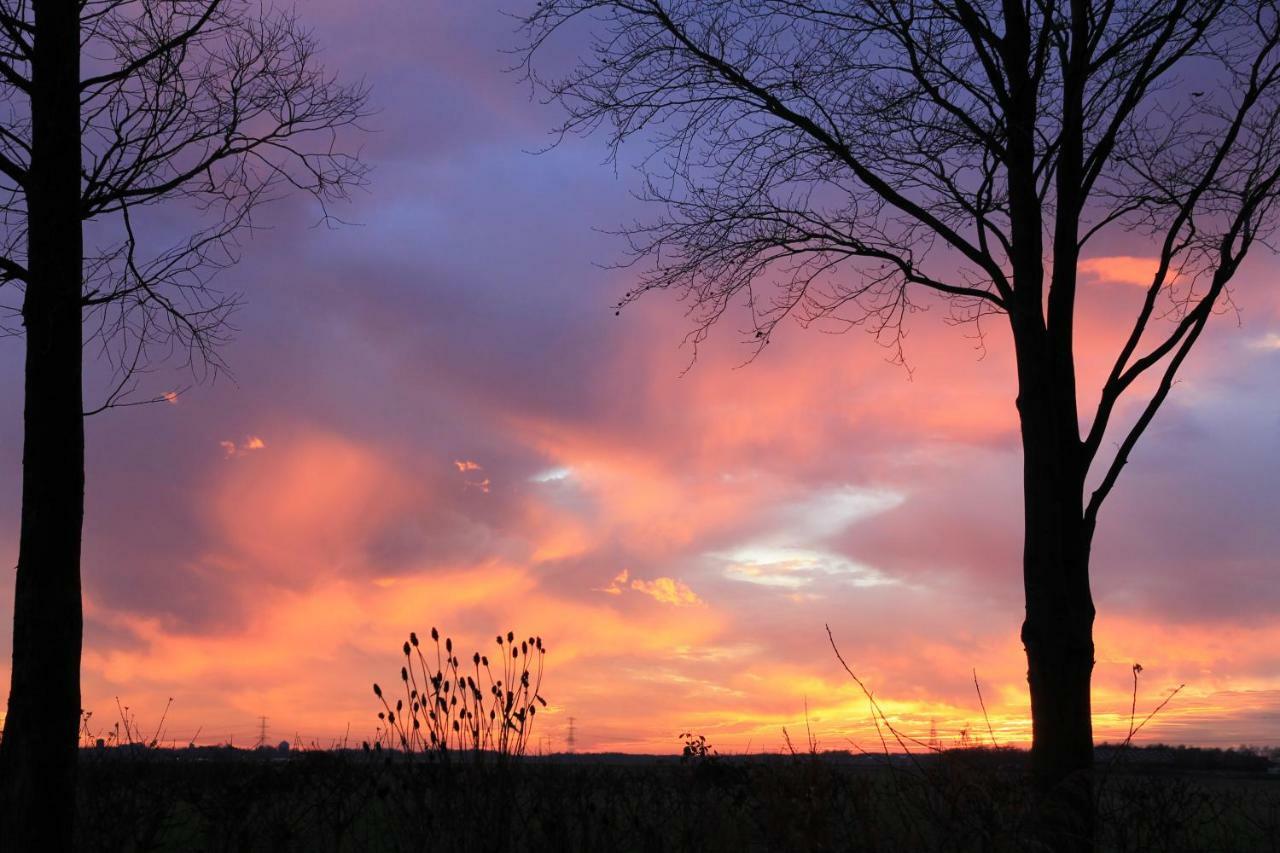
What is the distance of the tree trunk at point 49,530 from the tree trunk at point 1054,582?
6.54 metres

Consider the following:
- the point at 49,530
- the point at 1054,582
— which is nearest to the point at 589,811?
the point at 1054,582

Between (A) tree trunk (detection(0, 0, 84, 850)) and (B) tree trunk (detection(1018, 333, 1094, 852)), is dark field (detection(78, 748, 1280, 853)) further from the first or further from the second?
(A) tree trunk (detection(0, 0, 84, 850))

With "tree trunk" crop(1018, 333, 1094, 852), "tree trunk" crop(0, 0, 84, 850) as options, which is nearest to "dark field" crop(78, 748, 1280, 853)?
"tree trunk" crop(1018, 333, 1094, 852)

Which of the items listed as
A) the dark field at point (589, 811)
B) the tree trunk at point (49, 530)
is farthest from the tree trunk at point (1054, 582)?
the tree trunk at point (49, 530)

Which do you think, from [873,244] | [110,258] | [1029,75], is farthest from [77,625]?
[1029,75]

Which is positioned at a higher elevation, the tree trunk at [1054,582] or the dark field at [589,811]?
the tree trunk at [1054,582]

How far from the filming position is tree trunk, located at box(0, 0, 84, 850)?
664cm

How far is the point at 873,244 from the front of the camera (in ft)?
31.4

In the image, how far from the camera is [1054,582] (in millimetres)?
7824

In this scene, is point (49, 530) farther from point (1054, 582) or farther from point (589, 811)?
point (1054, 582)

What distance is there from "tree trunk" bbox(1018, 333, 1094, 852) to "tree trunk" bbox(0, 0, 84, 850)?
6544 mm

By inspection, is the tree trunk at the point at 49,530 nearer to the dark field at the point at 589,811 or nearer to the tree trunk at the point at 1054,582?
the dark field at the point at 589,811

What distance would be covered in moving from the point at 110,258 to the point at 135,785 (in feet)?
13.8

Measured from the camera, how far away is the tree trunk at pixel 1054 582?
7.64 meters
